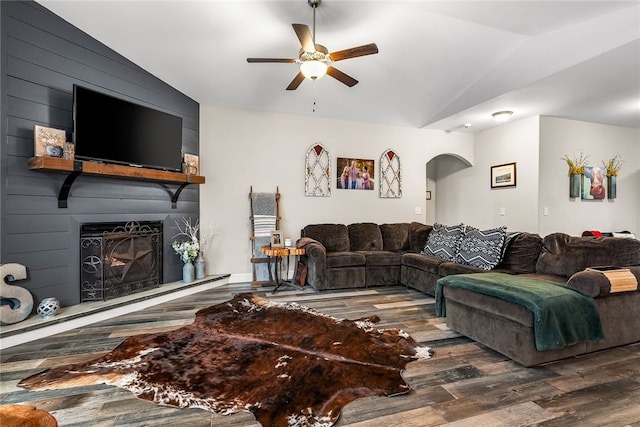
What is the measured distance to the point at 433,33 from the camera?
3.21 meters

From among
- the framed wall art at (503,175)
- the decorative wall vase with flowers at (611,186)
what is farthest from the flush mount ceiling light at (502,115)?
the decorative wall vase with flowers at (611,186)

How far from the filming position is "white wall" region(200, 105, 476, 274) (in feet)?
15.5

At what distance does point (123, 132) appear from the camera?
3387 mm

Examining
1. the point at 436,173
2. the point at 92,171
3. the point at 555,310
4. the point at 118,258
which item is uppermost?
the point at 436,173

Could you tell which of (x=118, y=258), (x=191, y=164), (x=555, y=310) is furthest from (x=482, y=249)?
(x=118, y=258)

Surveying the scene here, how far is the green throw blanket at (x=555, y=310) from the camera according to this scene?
212 centimetres

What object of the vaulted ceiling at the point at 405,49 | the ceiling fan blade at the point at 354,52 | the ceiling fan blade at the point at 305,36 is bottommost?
the ceiling fan blade at the point at 354,52

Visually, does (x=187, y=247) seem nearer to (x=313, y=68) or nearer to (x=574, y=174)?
(x=313, y=68)

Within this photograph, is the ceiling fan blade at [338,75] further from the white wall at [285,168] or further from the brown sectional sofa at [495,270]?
the brown sectional sofa at [495,270]

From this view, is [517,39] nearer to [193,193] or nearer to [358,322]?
[358,322]

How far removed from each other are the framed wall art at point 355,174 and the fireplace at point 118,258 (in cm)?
295

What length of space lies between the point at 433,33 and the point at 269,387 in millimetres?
3584

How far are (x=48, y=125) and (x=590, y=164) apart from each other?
7.54 metres

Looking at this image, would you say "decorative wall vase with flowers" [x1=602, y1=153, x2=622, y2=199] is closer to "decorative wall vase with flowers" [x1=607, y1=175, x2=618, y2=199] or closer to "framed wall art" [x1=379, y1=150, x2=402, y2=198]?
"decorative wall vase with flowers" [x1=607, y1=175, x2=618, y2=199]
